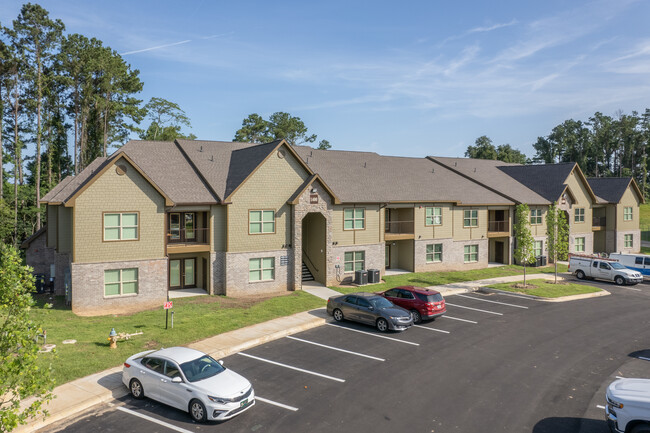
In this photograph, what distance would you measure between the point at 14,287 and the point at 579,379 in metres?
17.3

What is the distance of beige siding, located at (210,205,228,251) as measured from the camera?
28.1 m

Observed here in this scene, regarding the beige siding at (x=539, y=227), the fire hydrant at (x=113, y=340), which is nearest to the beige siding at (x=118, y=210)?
the fire hydrant at (x=113, y=340)

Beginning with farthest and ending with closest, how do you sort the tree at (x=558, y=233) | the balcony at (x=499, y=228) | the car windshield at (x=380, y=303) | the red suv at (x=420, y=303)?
the balcony at (x=499, y=228)
the tree at (x=558, y=233)
the red suv at (x=420, y=303)
the car windshield at (x=380, y=303)

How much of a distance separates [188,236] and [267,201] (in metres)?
5.77

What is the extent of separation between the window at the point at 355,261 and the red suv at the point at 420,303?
9.72 meters

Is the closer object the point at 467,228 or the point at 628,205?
the point at 467,228

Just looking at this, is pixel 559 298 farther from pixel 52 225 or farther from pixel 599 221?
pixel 52 225

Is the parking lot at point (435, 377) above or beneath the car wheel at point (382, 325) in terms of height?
beneath

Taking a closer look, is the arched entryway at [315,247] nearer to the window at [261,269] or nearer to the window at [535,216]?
the window at [261,269]

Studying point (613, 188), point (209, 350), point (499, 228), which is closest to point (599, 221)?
point (613, 188)

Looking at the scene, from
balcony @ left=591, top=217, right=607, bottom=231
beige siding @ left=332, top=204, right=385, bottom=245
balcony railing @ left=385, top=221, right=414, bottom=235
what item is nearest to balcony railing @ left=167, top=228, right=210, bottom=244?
beige siding @ left=332, top=204, right=385, bottom=245

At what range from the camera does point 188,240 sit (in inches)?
1169

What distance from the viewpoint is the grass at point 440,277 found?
104 ft

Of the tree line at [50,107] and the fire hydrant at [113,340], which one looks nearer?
the fire hydrant at [113,340]
